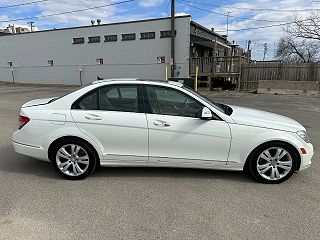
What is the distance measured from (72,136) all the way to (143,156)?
3.52 feet

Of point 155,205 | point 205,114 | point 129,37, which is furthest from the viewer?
point 129,37

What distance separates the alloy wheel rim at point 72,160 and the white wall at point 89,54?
58.3 ft

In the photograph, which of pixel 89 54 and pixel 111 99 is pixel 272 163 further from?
pixel 89 54

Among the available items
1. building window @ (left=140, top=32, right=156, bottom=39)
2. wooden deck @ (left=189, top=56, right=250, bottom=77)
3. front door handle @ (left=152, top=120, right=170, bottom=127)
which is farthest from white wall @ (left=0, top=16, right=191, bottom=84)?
front door handle @ (left=152, top=120, right=170, bottom=127)

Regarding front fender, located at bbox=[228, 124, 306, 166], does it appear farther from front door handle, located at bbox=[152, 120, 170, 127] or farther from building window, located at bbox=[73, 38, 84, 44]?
building window, located at bbox=[73, 38, 84, 44]

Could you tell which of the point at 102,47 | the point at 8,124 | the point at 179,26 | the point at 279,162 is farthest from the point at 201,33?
the point at 279,162

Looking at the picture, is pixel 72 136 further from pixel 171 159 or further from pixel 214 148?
pixel 214 148

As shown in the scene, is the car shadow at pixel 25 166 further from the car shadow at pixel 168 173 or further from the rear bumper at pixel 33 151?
the car shadow at pixel 168 173

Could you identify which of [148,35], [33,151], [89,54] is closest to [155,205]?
[33,151]

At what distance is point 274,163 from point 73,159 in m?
2.93

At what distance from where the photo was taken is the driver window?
383 centimetres

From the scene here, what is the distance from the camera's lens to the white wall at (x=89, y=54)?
21750 mm

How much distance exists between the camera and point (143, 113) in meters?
3.82

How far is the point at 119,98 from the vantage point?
397 centimetres
